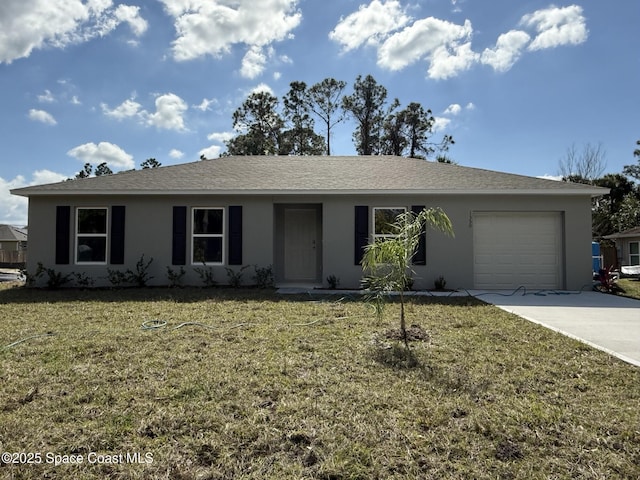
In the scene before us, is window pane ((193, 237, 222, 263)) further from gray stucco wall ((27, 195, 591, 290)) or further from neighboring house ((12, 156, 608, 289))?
gray stucco wall ((27, 195, 591, 290))

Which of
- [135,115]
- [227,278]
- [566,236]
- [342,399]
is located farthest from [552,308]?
[135,115]

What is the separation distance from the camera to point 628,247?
753 inches

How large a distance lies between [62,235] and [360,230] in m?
8.18

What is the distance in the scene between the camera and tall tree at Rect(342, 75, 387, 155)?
96.1ft

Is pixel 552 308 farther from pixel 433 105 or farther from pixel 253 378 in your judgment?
pixel 433 105

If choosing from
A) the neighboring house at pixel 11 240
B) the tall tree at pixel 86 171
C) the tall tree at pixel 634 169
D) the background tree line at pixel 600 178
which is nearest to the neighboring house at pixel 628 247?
the background tree line at pixel 600 178

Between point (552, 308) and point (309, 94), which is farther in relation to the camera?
point (309, 94)

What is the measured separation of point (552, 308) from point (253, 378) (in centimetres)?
651

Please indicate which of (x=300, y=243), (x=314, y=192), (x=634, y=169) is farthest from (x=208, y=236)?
(x=634, y=169)

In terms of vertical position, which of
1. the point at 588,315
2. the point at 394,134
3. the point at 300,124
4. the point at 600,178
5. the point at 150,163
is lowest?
the point at 588,315

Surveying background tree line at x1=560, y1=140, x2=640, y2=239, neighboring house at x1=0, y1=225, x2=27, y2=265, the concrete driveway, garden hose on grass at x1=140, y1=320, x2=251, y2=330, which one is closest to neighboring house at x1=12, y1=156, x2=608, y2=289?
the concrete driveway

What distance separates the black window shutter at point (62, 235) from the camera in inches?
409

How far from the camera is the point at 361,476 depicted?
7.13 ft

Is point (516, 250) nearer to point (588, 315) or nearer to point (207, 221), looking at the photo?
point (588, 315)
